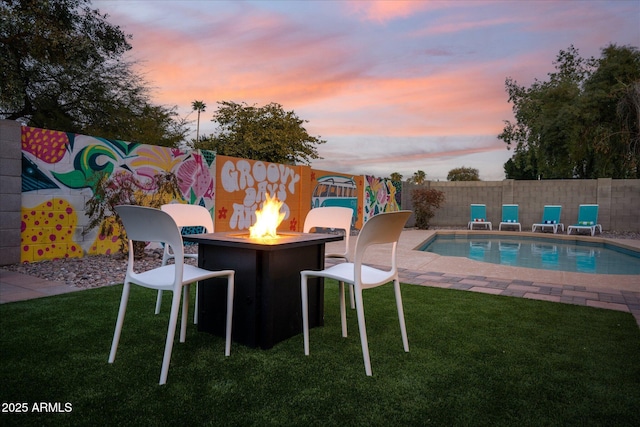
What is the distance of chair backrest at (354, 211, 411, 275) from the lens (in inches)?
79.0

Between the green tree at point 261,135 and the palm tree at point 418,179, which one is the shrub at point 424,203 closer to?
the palm tree at point 418,179

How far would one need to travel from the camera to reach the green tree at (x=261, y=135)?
73.6 ft

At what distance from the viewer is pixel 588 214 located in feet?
40.1

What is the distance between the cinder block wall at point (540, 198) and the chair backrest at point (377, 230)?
13.5 m

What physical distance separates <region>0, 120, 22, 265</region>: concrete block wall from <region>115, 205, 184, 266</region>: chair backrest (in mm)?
3857

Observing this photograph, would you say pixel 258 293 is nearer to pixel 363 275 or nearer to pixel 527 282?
pixel 363 275

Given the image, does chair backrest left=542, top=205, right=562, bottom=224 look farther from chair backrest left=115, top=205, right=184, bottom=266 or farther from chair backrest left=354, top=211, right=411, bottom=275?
chair backrest left=115, top=205, right=184, bottom=266

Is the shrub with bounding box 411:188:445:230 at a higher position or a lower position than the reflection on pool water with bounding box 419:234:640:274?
higher

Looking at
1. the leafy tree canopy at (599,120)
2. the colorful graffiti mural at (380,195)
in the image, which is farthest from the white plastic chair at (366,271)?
the leafy tree canopy at (599,120)

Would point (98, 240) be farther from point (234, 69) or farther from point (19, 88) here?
point (234, 69)

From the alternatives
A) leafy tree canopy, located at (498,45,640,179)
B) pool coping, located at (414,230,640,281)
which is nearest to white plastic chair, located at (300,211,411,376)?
pool coping, located at (414,230,640,281)

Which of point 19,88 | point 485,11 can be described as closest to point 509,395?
point 485,11

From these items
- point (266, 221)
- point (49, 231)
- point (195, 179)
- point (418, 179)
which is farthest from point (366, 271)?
point (418, 179)

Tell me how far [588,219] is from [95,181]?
1352cm
